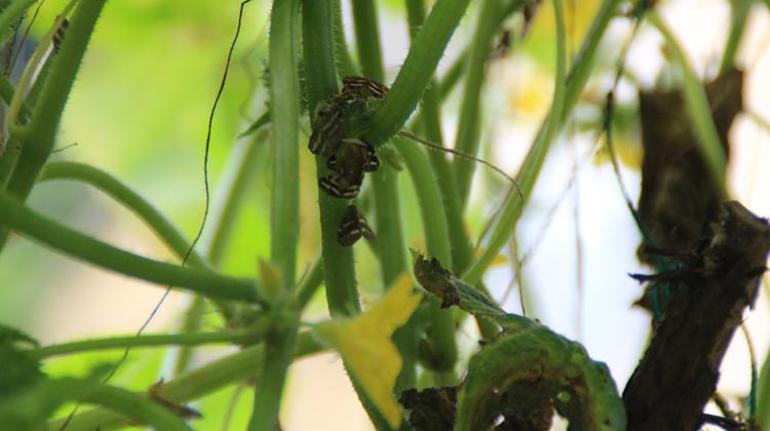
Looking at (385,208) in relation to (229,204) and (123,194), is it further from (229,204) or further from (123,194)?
(229,204)

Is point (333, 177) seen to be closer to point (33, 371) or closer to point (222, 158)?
point (33, 371)

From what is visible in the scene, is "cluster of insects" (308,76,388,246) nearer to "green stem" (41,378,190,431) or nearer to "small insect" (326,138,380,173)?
"small insect" (326,138,380,173)

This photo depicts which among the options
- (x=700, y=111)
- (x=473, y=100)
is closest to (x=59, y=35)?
(x=473, y=100)

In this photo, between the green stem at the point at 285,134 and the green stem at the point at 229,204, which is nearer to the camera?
the green stem at the point at 285,134

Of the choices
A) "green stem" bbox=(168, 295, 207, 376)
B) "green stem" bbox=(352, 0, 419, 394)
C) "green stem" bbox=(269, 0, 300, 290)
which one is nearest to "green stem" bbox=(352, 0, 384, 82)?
"green stem" bbox=(352, 0, 419, 394)

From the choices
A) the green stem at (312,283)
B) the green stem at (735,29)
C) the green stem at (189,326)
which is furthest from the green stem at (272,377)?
the green stem at (735,29)

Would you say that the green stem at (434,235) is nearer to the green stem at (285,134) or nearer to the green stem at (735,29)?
the green stem at (285,134)
